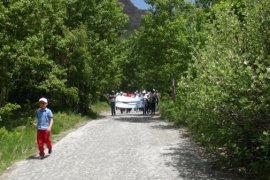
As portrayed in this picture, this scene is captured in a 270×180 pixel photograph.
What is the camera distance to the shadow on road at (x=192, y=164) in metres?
10.3

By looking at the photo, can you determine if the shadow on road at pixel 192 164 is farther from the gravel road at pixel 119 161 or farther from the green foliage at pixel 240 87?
the green foliage at pixel 240 87

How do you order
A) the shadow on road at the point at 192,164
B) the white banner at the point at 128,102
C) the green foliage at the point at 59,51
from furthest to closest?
the white banner at the point at 128,102, the green foliage at the point at 59,51, the shadow on road at the point at 192,164

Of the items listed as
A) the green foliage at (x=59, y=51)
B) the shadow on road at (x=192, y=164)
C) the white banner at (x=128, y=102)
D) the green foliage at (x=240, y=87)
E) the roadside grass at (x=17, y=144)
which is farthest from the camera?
Result: the white banner at (x=128, y=102)

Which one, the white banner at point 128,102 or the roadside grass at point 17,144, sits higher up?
the white banner at point 128,102

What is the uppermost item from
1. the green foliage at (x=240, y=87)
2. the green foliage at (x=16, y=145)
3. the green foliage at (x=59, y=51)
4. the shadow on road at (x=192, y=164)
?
the green foliage at (x=59, y=51)

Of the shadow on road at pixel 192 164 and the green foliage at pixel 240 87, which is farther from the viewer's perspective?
the shadow on road at pixel 192 164

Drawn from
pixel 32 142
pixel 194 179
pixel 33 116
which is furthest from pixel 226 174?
pixel 33 116

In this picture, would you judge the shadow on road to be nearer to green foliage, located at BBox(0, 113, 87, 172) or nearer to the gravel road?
the gravel road

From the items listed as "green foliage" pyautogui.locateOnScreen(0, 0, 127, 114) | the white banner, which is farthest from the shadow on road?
the white banner

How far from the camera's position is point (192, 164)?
11.7 metres

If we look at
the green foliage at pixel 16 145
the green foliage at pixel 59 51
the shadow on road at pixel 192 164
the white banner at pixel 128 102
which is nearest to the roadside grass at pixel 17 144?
the green foliage at pixel 16 145

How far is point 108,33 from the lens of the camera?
32719mm

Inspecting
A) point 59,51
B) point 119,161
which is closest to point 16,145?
point 119,161

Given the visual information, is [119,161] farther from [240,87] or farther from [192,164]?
[240,87]
